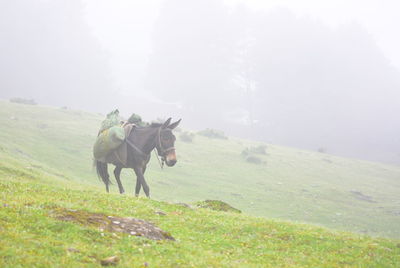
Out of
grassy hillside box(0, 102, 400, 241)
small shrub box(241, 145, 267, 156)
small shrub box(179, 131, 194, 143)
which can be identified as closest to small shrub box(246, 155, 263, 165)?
grassy hillside box(0, 102, 400, 241)

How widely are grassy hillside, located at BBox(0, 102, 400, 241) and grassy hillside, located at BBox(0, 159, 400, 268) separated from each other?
40.0 ft

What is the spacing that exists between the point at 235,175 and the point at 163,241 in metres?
35.1

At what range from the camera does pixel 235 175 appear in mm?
44312

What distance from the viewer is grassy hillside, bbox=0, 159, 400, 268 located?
7.70 metres

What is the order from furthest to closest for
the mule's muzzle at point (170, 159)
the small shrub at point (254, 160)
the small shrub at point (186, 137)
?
1. the small shrub at point (186, 137)
2. the small shrub at point (254, 160)
3. the mule's muzzle at point (170, 159)

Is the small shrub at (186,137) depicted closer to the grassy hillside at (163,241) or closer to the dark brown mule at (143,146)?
the dark brown mule at (143,146)

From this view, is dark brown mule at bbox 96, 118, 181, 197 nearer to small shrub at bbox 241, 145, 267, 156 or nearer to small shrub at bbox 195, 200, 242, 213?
small shrub at bbox 195, 200, 242, 213

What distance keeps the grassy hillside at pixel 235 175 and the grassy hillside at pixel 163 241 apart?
40.0ft

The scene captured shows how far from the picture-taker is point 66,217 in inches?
383

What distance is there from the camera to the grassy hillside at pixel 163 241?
770cm

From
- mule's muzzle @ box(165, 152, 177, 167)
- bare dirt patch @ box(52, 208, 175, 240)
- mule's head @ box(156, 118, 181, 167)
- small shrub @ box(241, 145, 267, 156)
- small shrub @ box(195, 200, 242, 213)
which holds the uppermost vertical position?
small shrub @ box(241, 145, 267, 156)

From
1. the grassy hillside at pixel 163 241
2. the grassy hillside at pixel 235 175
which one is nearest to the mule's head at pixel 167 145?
the grassy hillside at pixel 163 241

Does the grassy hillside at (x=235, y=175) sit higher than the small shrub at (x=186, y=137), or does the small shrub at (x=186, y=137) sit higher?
the small shrub at (x=186, y=137)

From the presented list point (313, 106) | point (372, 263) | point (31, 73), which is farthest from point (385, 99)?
point (372, 263)
